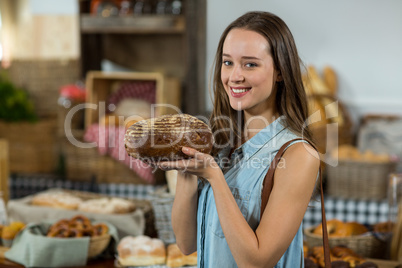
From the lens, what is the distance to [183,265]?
201cm

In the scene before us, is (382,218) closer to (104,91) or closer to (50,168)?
(104,91)

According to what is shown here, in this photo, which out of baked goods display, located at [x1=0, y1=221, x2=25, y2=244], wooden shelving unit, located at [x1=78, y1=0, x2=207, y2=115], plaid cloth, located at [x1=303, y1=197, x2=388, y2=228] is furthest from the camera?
wooden shelving unit, located at [x1=78, y1=0, x2=207, y2=115]

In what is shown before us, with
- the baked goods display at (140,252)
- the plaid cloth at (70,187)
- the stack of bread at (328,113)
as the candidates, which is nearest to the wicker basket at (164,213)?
the baked goods display at (140,252)

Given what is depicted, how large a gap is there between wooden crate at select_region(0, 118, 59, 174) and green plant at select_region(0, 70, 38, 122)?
66 mm

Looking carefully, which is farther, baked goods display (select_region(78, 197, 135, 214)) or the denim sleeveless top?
baked goods display (select_region(78, 197, 135, 214))

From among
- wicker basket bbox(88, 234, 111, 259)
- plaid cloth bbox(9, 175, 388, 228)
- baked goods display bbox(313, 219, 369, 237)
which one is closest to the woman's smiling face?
wicker basket bbox(88, 234, 111, 259)

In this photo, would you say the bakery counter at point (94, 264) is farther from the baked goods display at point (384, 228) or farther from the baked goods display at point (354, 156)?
the baked goods display at point (354, 156)

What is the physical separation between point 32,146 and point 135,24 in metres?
1.60

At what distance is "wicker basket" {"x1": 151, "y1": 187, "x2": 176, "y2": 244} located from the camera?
212 centimetres

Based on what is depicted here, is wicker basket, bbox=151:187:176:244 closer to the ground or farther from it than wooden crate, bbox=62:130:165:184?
farther from it

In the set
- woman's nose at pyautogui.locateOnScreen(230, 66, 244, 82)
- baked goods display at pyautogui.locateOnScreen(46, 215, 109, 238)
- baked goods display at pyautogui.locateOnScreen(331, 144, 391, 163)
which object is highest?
woman's nose at pyautogui.locateOnScreen(230, 66, 244, 82)

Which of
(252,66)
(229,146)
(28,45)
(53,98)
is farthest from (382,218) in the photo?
(28,45)

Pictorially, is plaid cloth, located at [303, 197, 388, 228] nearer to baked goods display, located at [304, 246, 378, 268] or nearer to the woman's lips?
baked goods display, located at [304, 246, 378, 268]

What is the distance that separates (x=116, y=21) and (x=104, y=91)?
0.66 metres
